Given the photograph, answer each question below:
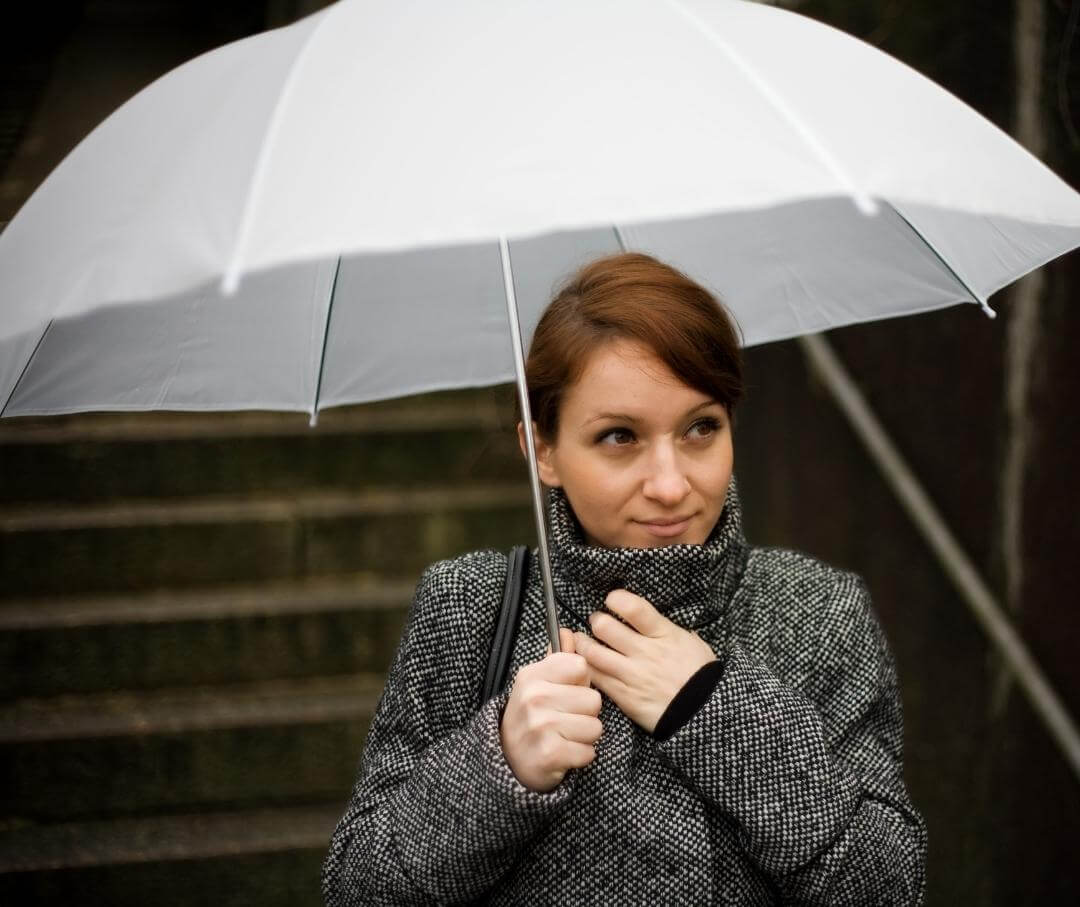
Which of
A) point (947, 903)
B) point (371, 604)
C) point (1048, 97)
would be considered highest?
point (1048, 97)

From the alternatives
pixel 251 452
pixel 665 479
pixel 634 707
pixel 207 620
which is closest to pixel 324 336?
pixel 665 479

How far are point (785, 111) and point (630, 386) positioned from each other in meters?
0.40

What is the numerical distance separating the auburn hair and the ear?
1cm

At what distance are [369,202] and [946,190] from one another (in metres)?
0.65

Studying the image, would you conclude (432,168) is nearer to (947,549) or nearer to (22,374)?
(22,374)

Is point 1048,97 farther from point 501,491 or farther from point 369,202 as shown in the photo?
point 369,202

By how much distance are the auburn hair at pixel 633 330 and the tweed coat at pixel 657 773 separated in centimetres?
18

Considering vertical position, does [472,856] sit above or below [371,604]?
above

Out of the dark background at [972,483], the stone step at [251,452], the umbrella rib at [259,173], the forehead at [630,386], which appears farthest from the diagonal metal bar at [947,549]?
the umbrella rib at [259,173]

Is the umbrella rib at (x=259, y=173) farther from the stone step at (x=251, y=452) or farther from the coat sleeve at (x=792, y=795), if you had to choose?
the stone step at (x=251, y=452)

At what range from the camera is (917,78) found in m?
1.52

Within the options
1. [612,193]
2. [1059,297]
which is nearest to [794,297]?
[612,193]

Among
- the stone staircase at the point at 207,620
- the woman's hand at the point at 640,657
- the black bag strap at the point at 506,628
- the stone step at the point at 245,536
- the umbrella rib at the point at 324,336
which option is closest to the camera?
the woman's hand at the point at 640,657

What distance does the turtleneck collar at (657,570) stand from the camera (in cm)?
150
